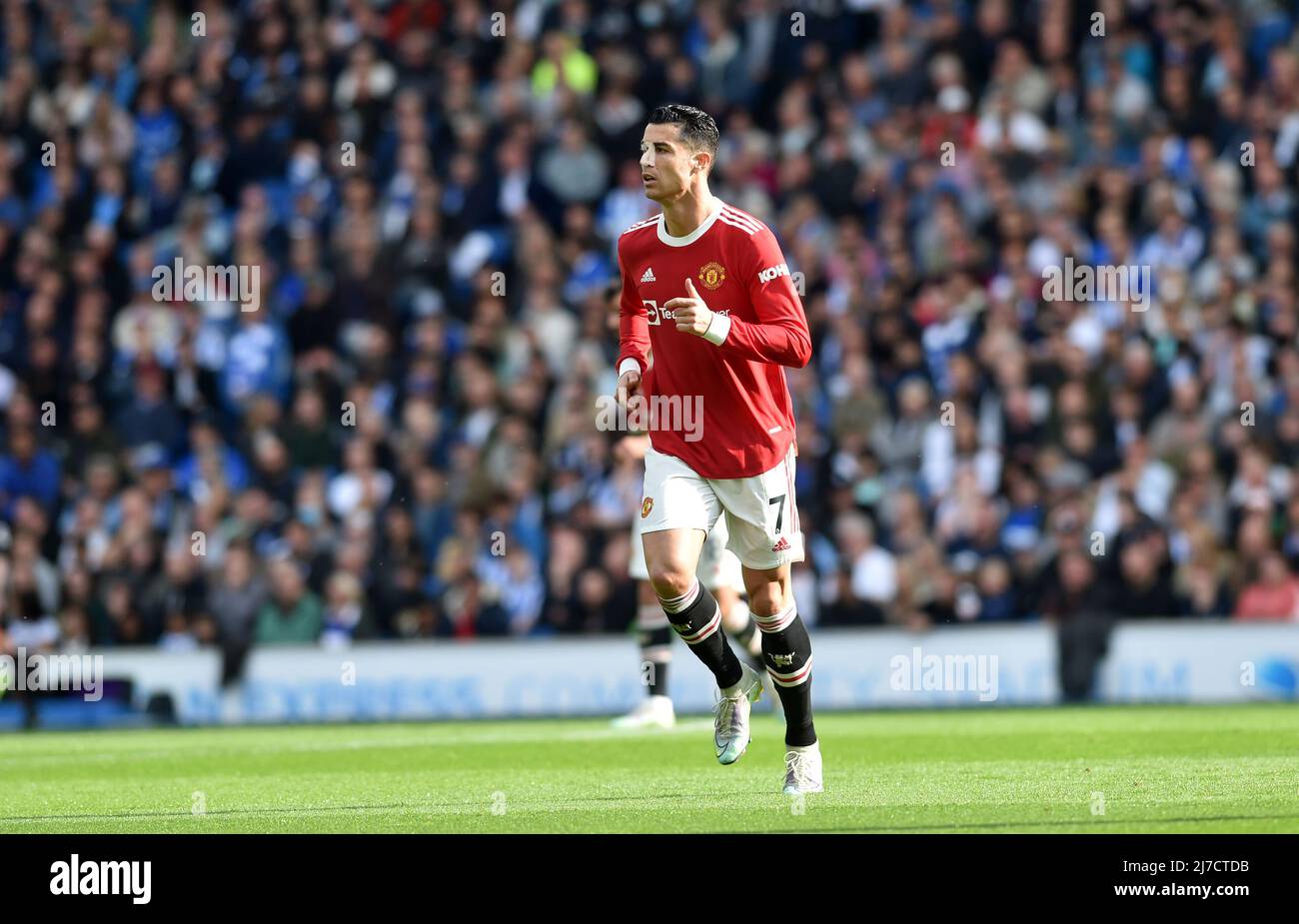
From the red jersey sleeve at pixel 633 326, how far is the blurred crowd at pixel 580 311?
7890 mm

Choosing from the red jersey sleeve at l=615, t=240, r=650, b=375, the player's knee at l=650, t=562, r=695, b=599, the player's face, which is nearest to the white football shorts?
the player's knee at l=650, t=562, r=695, b=599

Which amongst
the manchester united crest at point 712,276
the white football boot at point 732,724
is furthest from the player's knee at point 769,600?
the manchester united crest at point 712,276

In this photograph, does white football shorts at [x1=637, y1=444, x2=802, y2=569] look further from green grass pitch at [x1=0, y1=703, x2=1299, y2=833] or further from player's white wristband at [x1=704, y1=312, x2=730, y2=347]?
Result: green grass pitch at [x1=0, y1=703, x2=1299, y2=833]

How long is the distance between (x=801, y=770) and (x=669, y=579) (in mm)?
1021

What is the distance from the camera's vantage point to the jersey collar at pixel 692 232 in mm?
9742

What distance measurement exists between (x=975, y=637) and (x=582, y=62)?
27.6 ft

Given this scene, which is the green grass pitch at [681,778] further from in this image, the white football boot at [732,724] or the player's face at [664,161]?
the player's face at [664,161]

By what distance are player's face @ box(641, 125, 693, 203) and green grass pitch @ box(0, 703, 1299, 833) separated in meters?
2.68

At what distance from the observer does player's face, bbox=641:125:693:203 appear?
9.52 metres

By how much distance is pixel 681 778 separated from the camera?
35.7 ft

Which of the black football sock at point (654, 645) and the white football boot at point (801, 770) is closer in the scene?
the white football boot at point (801, 770)

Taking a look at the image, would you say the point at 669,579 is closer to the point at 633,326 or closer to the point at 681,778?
the point at 633,326

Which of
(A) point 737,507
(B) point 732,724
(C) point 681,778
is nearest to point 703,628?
(B) point 732,724

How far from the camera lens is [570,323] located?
20578 mm
